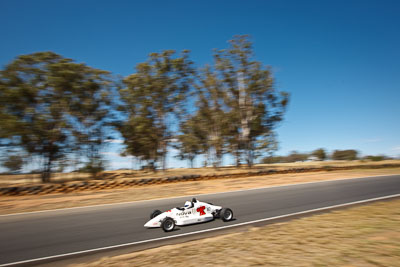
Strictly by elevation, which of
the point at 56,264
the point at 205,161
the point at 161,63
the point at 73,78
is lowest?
the point at 56,264

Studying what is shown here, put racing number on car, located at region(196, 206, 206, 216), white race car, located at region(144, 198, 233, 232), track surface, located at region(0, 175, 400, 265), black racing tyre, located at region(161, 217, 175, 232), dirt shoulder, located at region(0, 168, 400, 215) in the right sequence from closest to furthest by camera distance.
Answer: track surface, located at region(0, 175, 400, 265)
black racing tyre, located at region(161, 217, 175, 232)
white race car, located at region(144, 198, 233, 232)
racing number on car, located at region(196, 206, 206, 216)
dirt shoulder, located at region(0, 168, 400, 215)

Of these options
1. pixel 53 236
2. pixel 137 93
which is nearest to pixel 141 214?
pixel 53 236

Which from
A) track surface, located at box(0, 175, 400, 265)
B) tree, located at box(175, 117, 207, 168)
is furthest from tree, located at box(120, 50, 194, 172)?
track surface, located at box(0, 175, 400, 265)

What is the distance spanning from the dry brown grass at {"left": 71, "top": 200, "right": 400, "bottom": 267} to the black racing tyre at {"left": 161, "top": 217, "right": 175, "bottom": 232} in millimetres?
1104

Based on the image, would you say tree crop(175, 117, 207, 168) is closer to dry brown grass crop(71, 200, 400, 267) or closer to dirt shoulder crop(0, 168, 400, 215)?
dirt shoulder crop(0, 168, 400, 215)

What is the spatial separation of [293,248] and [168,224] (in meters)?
3.22

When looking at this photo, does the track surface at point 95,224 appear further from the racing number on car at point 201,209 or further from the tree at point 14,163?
the tree at point 14,163

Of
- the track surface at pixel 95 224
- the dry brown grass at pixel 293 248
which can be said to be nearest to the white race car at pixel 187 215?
the track surface at pixel 95 224

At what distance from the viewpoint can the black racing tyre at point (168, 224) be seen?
638 centimetres

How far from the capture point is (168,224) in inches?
254

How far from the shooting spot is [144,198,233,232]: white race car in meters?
6.49

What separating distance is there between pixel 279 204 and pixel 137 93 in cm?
2310

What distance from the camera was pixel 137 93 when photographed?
2873 centimetres

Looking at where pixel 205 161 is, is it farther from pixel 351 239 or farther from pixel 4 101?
pixel 351 239
